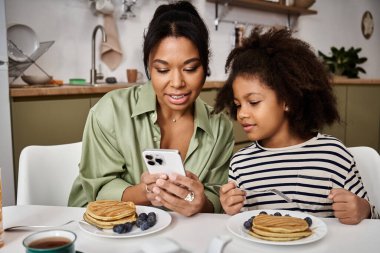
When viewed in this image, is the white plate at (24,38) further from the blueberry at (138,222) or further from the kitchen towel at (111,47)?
the blueberry at (138,222)

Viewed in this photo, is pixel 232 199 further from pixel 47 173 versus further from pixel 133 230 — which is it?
pixel 47 173

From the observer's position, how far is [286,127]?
1527 millimetres

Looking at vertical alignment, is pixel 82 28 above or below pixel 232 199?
above

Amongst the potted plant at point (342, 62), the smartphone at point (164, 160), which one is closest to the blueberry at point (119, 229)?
the smartphone at point (164, 160)

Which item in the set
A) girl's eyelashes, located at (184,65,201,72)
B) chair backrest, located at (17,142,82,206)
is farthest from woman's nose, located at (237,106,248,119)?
chair backrest, located at (17,142,82,206)

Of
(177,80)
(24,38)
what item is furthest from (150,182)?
(24,38)

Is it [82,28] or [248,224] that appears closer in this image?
[248,224]

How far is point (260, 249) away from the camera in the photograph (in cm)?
88

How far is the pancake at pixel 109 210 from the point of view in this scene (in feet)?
3.21

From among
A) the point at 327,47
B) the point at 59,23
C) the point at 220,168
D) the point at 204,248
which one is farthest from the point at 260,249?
the point at 327,47

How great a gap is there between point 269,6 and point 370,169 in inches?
145

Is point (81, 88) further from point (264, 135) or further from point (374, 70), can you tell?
point (374, 70)

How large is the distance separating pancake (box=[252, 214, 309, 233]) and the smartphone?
0.24 meters

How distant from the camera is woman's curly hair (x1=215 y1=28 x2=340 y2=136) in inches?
57.4
